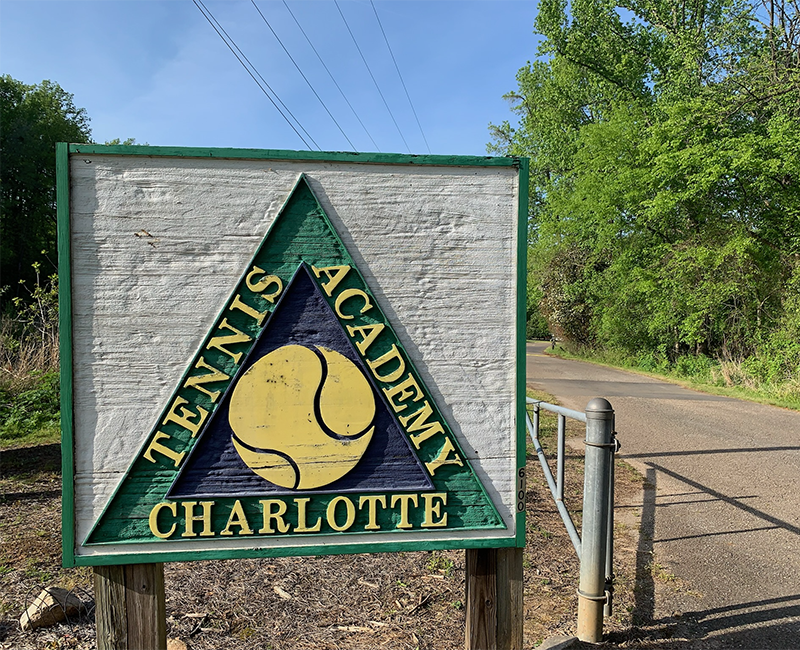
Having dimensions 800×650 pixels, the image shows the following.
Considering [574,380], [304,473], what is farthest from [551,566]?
[574,380]

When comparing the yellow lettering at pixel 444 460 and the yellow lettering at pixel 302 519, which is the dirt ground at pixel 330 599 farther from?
the yellow lettering at pixel 444 460

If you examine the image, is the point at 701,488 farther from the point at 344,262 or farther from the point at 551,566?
the point at 344,262

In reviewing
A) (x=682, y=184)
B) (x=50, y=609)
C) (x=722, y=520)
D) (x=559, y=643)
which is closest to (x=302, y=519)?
(x=559, y=643)

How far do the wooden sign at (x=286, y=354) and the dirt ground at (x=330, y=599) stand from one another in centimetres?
126

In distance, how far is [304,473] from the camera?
181 centimetres

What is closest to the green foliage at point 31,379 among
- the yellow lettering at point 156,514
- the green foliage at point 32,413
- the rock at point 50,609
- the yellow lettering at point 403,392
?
the green foliage at point 32,413

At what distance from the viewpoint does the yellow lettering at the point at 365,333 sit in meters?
1.83

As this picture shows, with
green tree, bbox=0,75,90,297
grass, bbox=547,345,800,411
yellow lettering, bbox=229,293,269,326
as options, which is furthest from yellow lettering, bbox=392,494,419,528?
green tree, bbox=0,75,90,297

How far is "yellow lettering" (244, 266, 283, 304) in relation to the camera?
180cm

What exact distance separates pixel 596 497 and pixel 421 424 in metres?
1.19

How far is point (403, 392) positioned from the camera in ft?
6.06

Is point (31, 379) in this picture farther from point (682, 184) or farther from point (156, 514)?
point (682, 184)

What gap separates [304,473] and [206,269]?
2.32 feet

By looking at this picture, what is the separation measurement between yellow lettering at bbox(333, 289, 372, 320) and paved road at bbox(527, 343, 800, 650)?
254 cm
